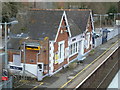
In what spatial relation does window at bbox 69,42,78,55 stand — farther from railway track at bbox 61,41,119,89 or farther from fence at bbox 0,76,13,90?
fence at bbox 0,76,13,90

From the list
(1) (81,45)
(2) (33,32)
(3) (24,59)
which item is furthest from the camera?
(1) (81,45)

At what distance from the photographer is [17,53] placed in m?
12.8

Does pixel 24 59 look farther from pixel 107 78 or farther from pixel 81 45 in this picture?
pixel 81 45

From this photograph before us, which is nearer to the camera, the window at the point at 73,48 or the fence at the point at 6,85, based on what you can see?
the fence at the point at 6,85

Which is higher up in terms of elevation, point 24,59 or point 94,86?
point 24,59

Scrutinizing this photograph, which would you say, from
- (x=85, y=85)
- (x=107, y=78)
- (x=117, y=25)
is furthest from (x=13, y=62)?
(x=117, y=25)

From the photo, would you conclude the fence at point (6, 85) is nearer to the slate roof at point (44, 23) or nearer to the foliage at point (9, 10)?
the slate roof at point (44, 23)

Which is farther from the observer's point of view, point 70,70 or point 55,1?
point 70,70

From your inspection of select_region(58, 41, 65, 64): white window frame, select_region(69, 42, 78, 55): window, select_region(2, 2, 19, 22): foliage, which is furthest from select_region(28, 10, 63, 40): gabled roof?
select_region(2, 2, 19, 22): foliage

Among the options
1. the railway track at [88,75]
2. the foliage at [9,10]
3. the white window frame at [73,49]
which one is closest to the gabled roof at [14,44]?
the railway track at [88,75]

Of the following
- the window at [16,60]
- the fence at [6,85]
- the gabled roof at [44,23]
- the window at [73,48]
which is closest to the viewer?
the fence at [6,85]

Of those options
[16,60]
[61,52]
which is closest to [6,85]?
[16,60]

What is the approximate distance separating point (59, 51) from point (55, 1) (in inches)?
129


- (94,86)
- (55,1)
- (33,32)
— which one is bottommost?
(94,86)
